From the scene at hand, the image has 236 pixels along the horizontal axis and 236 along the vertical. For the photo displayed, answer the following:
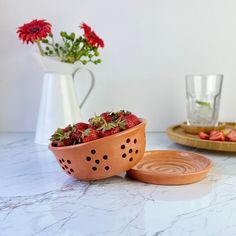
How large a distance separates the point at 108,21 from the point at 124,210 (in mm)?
819

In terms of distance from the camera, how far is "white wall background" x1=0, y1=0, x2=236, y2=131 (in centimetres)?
121

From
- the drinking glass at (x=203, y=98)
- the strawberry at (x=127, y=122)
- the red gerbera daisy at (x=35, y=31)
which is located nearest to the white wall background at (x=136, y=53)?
the drinking glass at (x=203, y=98)

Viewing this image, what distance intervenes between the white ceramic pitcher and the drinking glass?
40 cm

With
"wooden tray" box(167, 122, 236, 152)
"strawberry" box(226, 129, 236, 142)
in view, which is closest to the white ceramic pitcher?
"wooden tray" box(167, 122, 236, 152)

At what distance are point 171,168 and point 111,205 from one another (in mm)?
238

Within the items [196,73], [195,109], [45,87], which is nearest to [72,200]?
[45,87]

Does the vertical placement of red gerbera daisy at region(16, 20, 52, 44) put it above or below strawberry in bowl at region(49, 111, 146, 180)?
above

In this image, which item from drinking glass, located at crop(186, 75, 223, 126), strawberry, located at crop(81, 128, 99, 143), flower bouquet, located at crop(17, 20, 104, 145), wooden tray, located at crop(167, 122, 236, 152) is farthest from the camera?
drinking glass, located at crop(186, 75, 223, 126)

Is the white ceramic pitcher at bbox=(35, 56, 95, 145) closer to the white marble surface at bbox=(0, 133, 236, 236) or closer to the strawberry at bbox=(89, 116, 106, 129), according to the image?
the white marble surface at bbox=(0, 133, 236, 236)

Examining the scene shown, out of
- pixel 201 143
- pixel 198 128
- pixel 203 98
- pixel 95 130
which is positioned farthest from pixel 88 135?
pixel 203 98

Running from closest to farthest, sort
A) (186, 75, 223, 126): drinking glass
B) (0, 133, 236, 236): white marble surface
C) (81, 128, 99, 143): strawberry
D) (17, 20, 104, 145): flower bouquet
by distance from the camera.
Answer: (0, 133, 236, 236): white marble surface
(81, 128, 99, 143): strawberry
(17, 20, 104, 145): flower bouquet
(186, 75, 223, 126): drinking glass

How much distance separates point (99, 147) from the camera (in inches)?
26.1

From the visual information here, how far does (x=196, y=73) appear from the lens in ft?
4.07

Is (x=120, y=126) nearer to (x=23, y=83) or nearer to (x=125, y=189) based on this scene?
(x=125, y=189)
